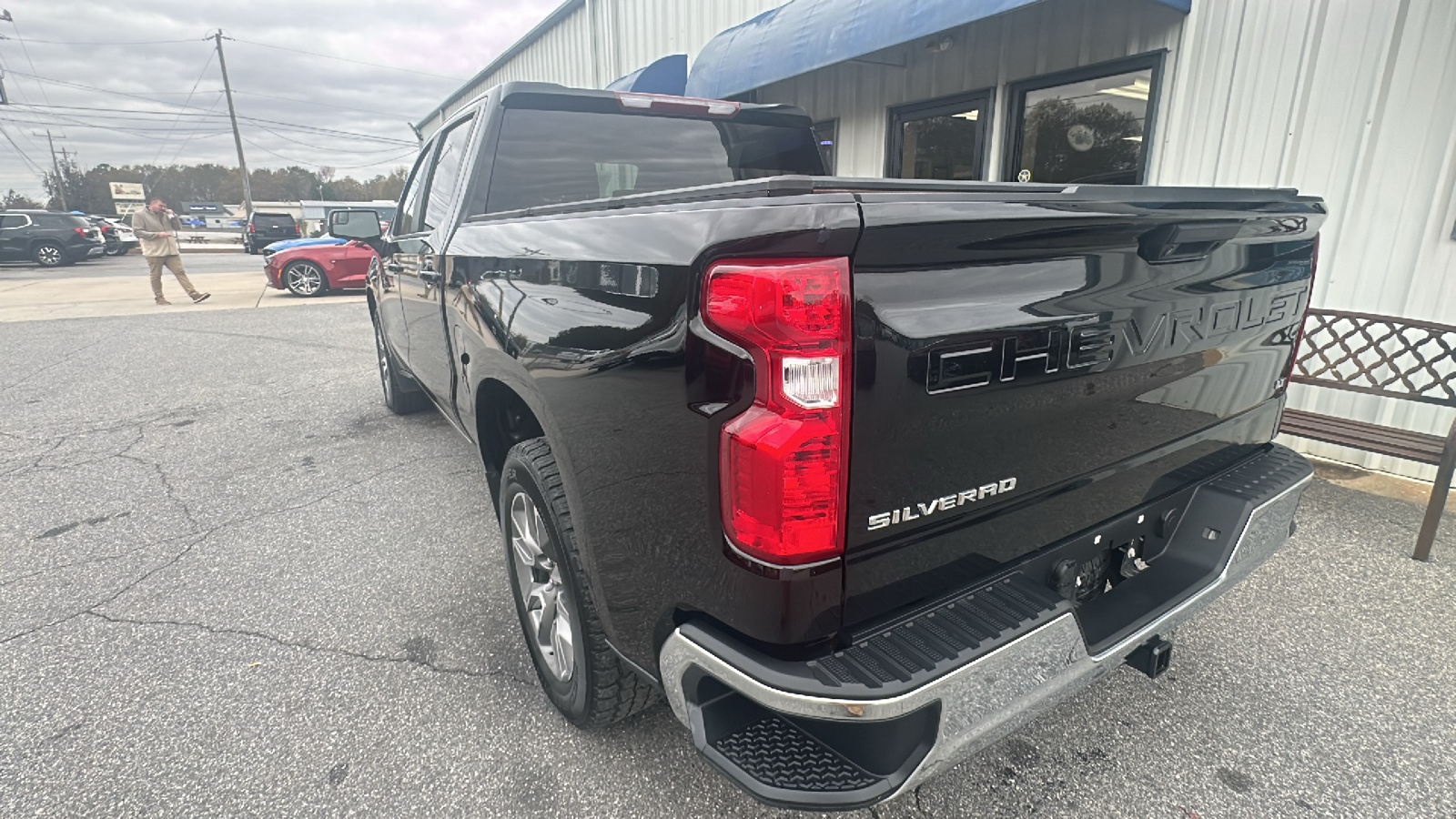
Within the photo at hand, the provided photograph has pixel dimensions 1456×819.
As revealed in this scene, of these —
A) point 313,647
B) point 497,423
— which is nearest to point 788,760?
point 497,423

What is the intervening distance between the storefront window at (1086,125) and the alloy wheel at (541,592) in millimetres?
4866

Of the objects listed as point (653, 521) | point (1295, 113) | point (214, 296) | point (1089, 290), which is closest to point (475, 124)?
point (653, 521)

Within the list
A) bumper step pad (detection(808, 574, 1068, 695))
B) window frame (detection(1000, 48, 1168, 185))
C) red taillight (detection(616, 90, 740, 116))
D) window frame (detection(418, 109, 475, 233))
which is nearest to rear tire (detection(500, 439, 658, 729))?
bumper step pad (detection(808, 574, 1068, 695))

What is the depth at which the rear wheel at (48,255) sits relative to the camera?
22.0 m

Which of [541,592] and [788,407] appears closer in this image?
[788,407]

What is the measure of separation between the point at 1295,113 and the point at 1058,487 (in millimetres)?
4216

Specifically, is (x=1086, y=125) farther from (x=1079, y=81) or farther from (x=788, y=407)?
(x=788, y=407)

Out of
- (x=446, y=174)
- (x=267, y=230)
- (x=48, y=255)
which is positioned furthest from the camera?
(x=267, y=230)

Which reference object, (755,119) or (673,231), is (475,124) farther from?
(673,231)

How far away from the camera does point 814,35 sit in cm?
612

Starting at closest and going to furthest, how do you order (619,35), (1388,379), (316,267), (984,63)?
(1388,379) < (984,63) < (619,35) < (316,267)

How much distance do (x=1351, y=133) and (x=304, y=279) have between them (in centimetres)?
1530

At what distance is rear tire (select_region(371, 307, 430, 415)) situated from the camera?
5.38 meters

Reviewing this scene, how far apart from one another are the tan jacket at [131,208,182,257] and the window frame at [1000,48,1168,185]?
43.7 feet
